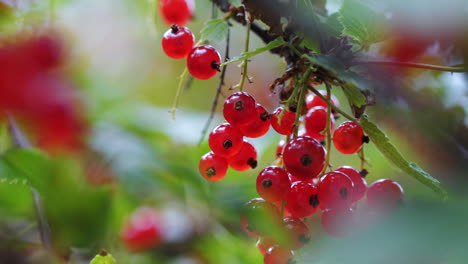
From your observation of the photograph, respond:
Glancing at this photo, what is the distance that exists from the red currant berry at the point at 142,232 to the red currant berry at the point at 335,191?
1061 millimetres

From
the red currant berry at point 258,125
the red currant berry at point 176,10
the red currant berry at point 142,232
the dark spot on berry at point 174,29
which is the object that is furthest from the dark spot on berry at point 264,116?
the red currant berry at point 142,232

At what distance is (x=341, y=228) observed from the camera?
67 centimetres

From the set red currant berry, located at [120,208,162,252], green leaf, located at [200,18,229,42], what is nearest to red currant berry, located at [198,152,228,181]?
green leaf, located at [200,18,229,42]

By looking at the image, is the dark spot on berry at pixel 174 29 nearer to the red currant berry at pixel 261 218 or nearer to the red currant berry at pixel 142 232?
the red currant berry at pixel 261 218

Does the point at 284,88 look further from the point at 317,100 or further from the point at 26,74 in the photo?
the point at 26,74

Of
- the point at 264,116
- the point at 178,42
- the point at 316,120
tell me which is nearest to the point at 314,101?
the point at 316,120

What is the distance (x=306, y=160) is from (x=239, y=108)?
132 millimetres

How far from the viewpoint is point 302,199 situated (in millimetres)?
704

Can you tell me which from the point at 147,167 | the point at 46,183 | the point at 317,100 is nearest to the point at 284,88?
the point at 317,100

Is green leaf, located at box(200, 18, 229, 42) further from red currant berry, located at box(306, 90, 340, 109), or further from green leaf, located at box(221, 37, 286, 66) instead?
red currant berry, located at box(306, 90, 340, 109)

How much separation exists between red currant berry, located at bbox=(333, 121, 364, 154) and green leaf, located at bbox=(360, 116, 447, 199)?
2.2 inches

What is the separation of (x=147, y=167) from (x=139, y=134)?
0.39 m

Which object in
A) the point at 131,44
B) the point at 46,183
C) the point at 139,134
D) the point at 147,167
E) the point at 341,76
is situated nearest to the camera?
the point at 341,76

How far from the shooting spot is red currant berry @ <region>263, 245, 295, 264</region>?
70 cm
